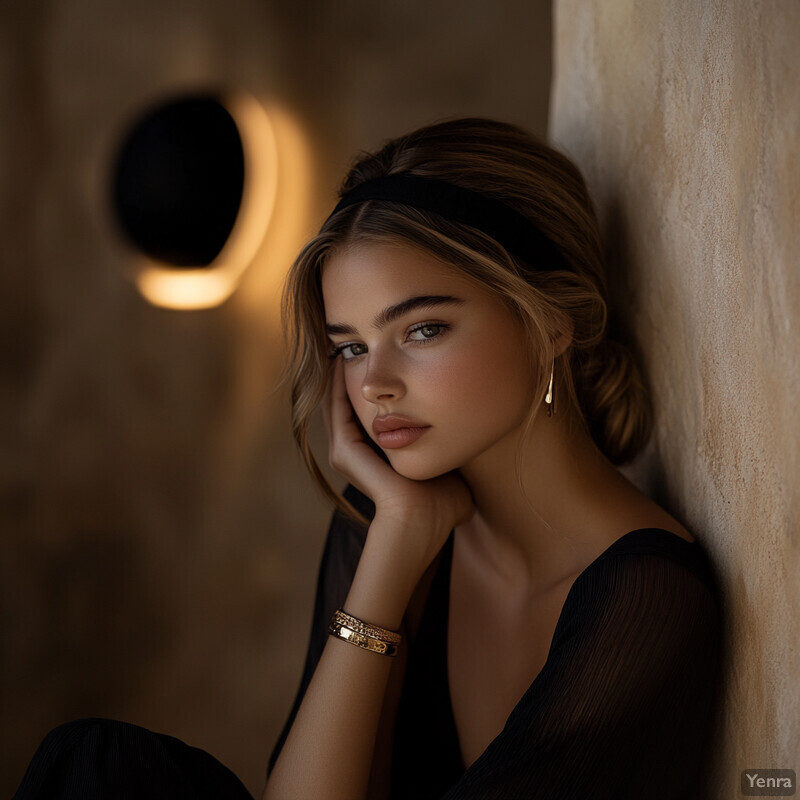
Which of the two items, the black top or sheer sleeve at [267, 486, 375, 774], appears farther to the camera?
sheer sleeve at [267, 486, 375, 774]

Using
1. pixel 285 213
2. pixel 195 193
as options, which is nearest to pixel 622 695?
pixel 195 193

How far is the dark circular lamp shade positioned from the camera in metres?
1.96

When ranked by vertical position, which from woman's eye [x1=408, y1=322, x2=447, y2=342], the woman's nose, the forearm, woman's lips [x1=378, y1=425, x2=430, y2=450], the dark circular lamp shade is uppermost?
the dark circular lamp shade

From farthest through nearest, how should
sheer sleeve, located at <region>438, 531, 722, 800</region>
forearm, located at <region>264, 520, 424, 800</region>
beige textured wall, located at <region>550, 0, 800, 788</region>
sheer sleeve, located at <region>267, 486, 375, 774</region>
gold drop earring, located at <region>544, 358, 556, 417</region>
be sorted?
1. sheer sleeve, located at <region>267, 486, 375, 774</region>
2. gold drop earring, located at <region>544, 358, 556, 417</region>
3. forearm, located at <region>264, 520, 424, 800</region>
4. sheer sleeve, located at <region>438, 531, 722, 800</region>
5. beige textured wall, located at <region>550, 0, 800, 788</region>

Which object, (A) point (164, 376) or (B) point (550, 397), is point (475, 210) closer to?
(B) point (550, 397)

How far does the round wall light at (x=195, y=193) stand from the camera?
1973mm

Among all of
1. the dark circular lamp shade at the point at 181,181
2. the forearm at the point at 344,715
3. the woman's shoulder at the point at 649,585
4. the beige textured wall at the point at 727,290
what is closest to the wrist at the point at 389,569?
the forearm at the point at 344,715

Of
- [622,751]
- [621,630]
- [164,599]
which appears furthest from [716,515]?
[164,599]

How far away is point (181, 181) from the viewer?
6.40 feet

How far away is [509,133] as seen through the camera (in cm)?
122

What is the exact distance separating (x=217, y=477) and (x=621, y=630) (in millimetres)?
1548

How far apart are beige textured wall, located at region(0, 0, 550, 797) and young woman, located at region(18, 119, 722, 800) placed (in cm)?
98

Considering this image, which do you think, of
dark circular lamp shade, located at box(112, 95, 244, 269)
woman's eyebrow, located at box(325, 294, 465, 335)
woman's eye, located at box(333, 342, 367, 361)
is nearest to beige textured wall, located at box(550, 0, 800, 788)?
woman's eyebrow, located at box(325, 294, 465, 335)

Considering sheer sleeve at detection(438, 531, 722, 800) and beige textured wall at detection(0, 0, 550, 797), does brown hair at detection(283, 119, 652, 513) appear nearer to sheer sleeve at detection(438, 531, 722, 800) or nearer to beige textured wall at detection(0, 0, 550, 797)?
sheer sleeve at detection(438, 531, 722, 800)
